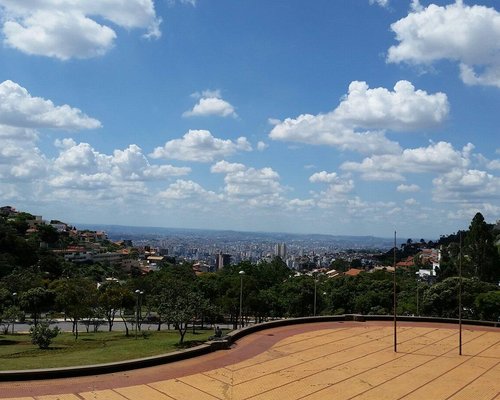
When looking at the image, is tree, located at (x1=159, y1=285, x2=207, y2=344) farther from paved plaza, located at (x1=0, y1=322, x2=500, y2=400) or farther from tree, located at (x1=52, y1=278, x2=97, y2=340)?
tree, located at (x1=52, y1=278, x2=97, y2=340)

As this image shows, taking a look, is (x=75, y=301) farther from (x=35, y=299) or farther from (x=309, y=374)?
A: (x=309, y=374)

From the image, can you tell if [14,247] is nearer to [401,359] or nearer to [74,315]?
[74,315]

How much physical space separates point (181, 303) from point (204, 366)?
1465cm

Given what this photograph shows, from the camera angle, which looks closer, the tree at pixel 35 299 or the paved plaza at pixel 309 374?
the paved plaza at pixel 309 374

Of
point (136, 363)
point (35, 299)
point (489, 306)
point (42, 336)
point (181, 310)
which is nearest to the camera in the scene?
point (136, 363)

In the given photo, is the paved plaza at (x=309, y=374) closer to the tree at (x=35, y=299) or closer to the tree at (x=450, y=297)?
the tree at (x=450, y=297)

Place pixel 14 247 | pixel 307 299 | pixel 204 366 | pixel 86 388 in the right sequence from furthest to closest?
pixel 14 247
pixel 307 299
pixel 204 366
pixel 86 388

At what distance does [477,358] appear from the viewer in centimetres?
2036

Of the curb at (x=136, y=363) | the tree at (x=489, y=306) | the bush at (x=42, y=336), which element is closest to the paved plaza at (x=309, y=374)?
the curb at (x=136, y=363)

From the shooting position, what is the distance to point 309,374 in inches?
663

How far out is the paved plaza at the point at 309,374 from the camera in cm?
1425

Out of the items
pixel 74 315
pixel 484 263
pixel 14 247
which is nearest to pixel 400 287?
pixel 484 263

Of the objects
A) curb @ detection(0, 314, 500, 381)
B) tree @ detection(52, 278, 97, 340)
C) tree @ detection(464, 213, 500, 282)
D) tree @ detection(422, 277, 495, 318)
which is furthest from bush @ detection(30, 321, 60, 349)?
tree @ detection(464, 213, 500, 282)

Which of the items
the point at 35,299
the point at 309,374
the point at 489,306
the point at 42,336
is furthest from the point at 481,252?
the point at 309,374
